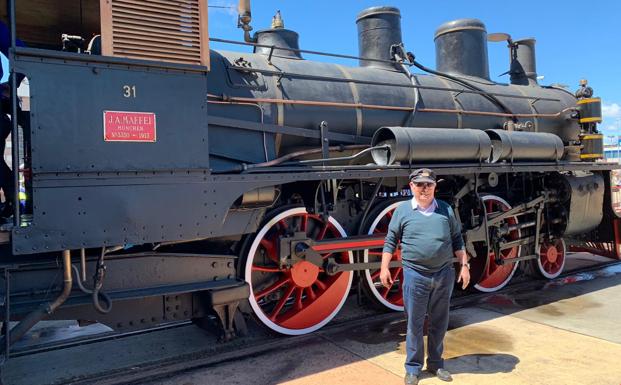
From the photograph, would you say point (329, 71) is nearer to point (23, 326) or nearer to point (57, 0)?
point (57, 0)

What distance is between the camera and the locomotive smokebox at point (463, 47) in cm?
684

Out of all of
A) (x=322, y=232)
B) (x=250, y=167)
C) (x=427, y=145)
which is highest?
(x=427, y=145)

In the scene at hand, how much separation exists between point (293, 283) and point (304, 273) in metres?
0.14

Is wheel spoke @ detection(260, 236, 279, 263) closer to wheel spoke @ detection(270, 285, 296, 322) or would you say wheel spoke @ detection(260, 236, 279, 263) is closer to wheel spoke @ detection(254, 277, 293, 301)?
wheel spoke @ detection(254, 277, 293, 301)

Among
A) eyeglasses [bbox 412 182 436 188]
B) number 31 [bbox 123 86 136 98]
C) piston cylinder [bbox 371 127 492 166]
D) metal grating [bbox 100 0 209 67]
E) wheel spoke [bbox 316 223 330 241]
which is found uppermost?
metal grating [bbox 100 0 209 67]

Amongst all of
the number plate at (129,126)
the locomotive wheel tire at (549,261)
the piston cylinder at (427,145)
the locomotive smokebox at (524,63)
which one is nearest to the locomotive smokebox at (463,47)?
the locomotive smokebox at (524,63)

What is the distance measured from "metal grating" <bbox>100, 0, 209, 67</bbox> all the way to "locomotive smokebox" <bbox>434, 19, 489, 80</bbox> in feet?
14.3

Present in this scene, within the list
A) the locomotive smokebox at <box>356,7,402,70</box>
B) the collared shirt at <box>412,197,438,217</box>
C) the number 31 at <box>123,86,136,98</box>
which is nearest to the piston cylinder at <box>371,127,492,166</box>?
the collared shirt at <box>412,197,438,217</box>

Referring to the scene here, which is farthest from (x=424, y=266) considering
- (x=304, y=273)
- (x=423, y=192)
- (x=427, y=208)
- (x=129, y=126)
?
(x=129, y=126)

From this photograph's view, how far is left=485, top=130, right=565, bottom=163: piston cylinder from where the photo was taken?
5.49 m

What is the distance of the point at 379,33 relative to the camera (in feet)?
19.9

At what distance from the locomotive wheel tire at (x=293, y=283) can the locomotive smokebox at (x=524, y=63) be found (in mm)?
4705

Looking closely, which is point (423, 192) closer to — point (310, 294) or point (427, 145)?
point (427, 145)

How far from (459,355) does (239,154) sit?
8.16 feet
